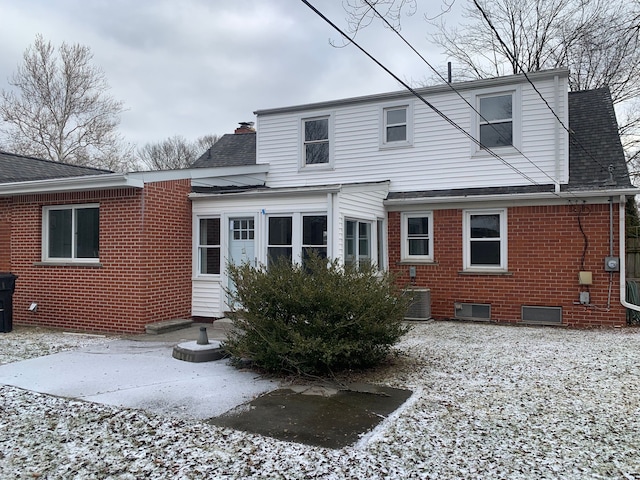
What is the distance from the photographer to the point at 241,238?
1084 centimetres

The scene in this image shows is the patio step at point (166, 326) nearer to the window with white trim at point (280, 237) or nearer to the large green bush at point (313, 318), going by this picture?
the window with white trim at point (280, 237)

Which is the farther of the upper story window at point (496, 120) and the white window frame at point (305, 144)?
the white window frame at point (305, 144)

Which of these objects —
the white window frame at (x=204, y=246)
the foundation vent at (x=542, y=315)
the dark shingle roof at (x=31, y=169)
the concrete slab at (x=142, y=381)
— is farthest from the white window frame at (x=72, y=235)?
the foundation vent at (x=542, y=315)

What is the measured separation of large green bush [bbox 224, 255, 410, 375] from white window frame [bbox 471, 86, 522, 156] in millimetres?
6279

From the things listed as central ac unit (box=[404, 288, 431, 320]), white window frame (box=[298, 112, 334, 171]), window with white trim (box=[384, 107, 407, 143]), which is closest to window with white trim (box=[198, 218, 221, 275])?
white window frame (box=[298, 112, 334, 171])

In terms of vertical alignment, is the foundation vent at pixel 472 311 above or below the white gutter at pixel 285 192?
below

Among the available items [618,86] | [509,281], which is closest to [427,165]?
[509,281]

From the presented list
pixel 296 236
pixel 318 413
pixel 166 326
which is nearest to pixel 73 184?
pixel 166 326

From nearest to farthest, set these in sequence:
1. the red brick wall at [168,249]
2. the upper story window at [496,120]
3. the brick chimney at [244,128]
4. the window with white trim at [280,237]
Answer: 1. the red brick wall at [168,249]
2. the window with white trim at [280,237]
3. the upper story window at [496,120]
4. the brick chimney at [244,128]

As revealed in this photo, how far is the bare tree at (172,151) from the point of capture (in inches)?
1703

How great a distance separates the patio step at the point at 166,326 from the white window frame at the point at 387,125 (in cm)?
632

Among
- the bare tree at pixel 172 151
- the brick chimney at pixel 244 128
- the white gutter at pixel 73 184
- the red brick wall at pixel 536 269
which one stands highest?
the bare tree at pixel 172 151

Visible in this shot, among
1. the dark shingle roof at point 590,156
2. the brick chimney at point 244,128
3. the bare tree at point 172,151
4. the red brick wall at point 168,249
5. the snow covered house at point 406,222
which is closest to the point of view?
the red brick wall at point 168,249

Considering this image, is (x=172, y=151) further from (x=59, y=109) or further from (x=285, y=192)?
(x=285, y=192)
